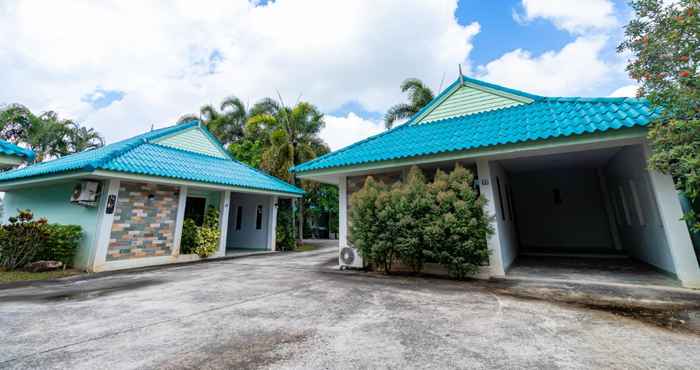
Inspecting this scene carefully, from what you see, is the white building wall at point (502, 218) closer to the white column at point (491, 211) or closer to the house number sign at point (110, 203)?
the white column at point (491, 211)

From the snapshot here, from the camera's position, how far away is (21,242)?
6.81m

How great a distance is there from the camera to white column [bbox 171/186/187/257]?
28.2 ft

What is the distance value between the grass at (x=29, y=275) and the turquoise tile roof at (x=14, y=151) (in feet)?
9.45

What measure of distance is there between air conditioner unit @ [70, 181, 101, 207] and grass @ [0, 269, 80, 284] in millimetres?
1847

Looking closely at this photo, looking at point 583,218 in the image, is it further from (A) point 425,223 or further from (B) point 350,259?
(B) point 350,259

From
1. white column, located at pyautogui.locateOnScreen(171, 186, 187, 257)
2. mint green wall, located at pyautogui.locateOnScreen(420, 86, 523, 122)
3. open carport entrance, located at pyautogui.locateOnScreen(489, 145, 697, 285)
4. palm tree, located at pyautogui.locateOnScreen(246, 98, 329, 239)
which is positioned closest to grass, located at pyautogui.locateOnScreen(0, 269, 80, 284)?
white column, located at pyautogui.locateOnScreen(171, 186, 187, 257)

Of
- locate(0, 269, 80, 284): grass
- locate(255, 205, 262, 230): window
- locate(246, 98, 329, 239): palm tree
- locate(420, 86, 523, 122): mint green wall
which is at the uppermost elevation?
locate(246, 98, 329, 239): palm tree

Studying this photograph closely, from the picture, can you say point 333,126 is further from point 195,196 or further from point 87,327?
point 87,327

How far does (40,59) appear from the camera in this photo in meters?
8.84

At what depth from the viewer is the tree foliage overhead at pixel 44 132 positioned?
16.7 meters

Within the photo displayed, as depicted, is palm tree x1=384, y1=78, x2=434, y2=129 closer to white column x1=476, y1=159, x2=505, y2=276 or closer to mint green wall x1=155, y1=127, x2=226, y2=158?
mint green wall x1=155, y1=127, x2=226, y2=158

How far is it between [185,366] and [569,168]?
12.2 m

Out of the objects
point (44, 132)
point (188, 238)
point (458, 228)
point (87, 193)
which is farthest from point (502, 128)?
point (44, 132)

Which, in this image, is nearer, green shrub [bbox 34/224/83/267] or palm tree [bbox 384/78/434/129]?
green shrub [bbox 34/224/83/267]
